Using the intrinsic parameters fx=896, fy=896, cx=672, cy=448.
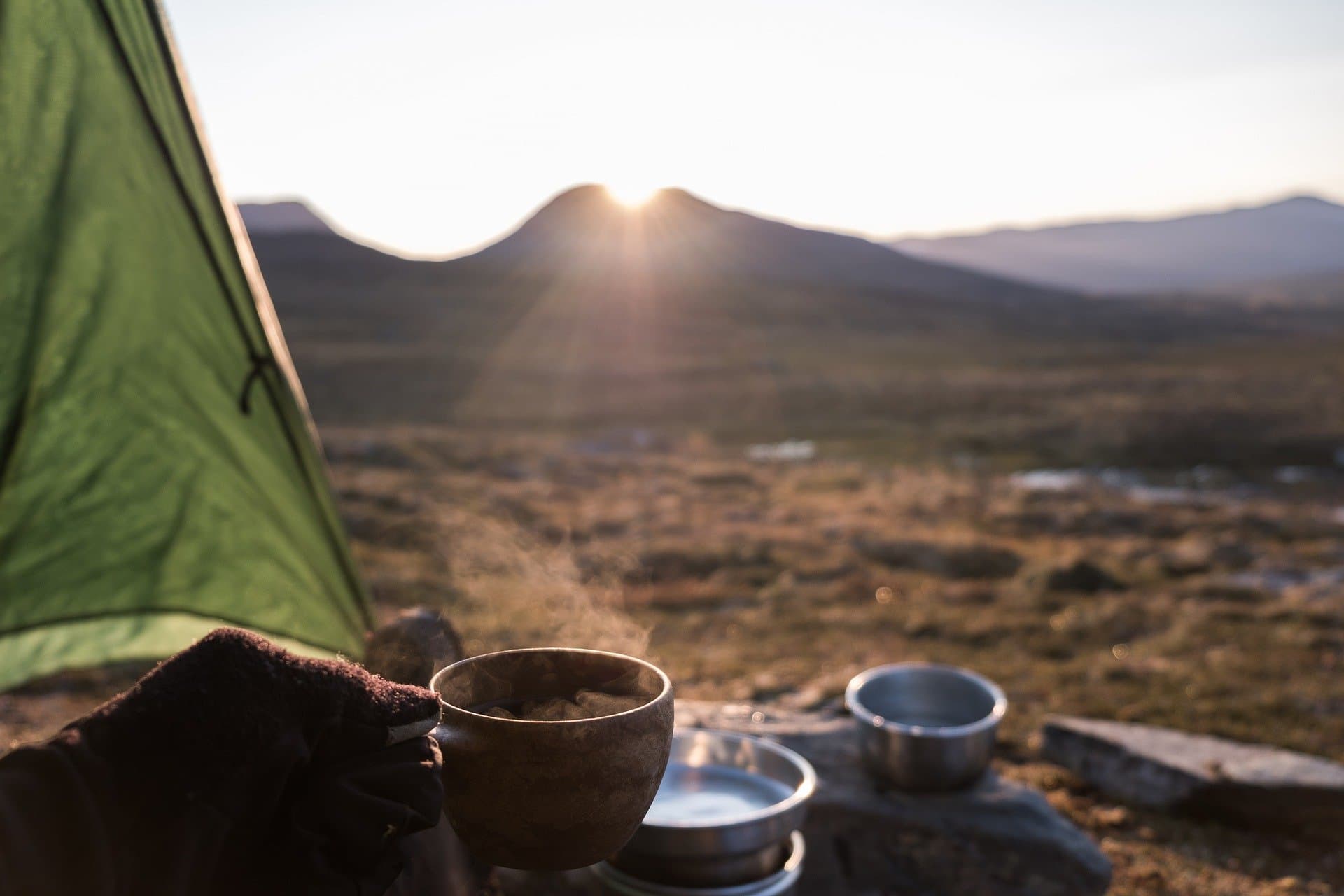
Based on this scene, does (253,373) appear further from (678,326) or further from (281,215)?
(281,215)

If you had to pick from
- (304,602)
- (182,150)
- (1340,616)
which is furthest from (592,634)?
(1340,616)

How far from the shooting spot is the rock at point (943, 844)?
10.8 ft

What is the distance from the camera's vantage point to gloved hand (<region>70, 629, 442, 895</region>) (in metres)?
1.15

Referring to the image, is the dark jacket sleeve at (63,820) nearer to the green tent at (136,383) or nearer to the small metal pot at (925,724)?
the green tent at (136,383)

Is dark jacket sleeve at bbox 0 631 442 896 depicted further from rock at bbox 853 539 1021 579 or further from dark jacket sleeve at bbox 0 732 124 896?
rock at bbox 853 539 1021 579

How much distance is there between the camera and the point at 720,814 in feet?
8.45

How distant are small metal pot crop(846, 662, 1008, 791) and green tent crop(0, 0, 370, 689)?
2469mm

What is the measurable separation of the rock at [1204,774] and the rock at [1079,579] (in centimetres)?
362

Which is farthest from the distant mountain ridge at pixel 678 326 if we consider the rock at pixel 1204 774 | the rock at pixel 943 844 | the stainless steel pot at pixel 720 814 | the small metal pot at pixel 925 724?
the stainless steel pot at pixel 720 814

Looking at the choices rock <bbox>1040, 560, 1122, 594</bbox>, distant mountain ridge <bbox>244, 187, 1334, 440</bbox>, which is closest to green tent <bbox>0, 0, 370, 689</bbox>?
rock <bbox>1040, 560, 1122, 594</bbox>

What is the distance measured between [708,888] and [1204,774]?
3102mm

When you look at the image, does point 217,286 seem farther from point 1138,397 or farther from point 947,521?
point 1138,397

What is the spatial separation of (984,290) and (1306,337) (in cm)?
3690

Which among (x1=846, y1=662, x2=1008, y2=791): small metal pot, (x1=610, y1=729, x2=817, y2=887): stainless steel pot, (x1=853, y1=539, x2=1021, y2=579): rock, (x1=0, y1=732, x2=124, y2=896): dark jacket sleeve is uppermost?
(x1=0, y1=732, x2=124, y2=896): dark jacket sleeve
